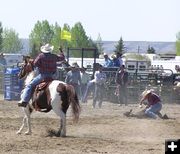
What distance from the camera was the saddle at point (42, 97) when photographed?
11.7 metres

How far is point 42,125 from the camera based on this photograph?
540 inches

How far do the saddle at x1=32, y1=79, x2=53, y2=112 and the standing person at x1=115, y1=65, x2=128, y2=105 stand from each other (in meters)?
10.6

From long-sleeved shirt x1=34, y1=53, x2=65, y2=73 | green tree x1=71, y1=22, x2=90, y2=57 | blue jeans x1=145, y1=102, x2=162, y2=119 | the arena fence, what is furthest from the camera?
green tree x1=71, y1=22, x2=90, y2=57

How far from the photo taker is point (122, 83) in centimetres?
2259

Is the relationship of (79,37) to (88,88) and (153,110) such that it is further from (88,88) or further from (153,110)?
(153,110)

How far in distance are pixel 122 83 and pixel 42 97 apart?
36.1 ft

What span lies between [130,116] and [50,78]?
5.45m

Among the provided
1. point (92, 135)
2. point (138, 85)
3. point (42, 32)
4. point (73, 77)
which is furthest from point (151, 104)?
point (42, 32)

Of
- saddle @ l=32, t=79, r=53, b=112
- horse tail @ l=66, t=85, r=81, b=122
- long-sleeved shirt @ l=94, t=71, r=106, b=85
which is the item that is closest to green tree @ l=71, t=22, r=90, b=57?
long-sleeved shirt @ l=94, t=71, r=106, b=85

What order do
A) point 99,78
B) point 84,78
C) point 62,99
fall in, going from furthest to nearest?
1. point 84,78
2. point 99,78
3. point 62,99

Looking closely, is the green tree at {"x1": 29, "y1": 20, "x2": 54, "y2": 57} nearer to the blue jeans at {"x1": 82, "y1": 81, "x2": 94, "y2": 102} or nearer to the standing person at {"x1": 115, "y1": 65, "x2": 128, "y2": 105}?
the standing person at {"x1": 115, "y1": 65, "x2": 128, "y2": 105}

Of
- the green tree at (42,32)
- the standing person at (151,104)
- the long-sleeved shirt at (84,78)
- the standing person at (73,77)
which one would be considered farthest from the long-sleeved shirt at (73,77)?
the green tree at (42,32)

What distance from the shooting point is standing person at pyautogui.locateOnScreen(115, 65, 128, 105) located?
2246 cm

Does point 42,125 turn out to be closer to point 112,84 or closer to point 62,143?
point 62,143
